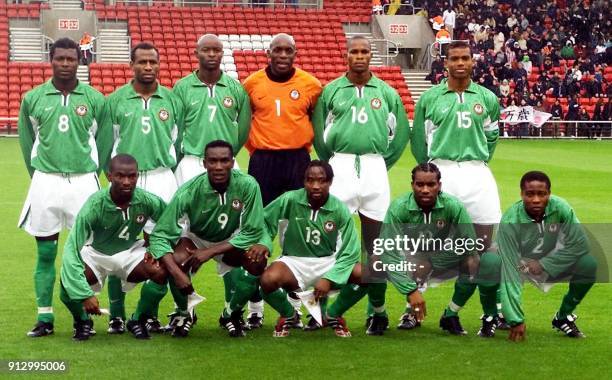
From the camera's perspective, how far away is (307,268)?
24.7 ft

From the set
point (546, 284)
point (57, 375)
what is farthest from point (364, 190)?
point (57, 375)

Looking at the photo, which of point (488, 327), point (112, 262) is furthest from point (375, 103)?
point (112, 262)

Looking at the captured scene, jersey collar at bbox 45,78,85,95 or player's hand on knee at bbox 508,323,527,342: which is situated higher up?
jersey collar at bbox 45,78,85,95

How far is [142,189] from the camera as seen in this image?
24.6 feet

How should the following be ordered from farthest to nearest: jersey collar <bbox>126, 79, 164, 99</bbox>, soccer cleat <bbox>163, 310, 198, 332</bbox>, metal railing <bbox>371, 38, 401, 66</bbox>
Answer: metal railing <bbox>371, 38, 401, 66</bbox> → jersey collar <bbox>126, 79, 164, 99</bbox> → soccer cleat <bbox>163, 310, 198, 332</bbox>

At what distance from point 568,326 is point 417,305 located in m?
1.17

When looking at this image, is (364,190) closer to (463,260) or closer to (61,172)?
(463,260)

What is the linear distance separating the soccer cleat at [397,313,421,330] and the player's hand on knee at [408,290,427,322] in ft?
2.10

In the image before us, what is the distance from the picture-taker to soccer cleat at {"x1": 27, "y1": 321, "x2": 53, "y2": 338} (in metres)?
7.40

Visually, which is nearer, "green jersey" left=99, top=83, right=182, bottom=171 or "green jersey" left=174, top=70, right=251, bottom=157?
"green jersey" left=99, top=83, right=182, bottom=171

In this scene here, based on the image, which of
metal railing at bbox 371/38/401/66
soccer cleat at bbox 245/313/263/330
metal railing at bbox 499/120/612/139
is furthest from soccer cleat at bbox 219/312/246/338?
metal railing at bbox 371/38/401/66

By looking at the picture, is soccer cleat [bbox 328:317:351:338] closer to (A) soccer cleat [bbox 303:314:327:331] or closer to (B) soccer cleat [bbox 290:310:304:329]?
(A) soccer cleat [bbox 303:314:327:331]

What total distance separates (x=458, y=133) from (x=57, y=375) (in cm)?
330

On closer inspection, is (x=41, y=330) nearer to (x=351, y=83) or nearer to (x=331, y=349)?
(x=331, y=349)
